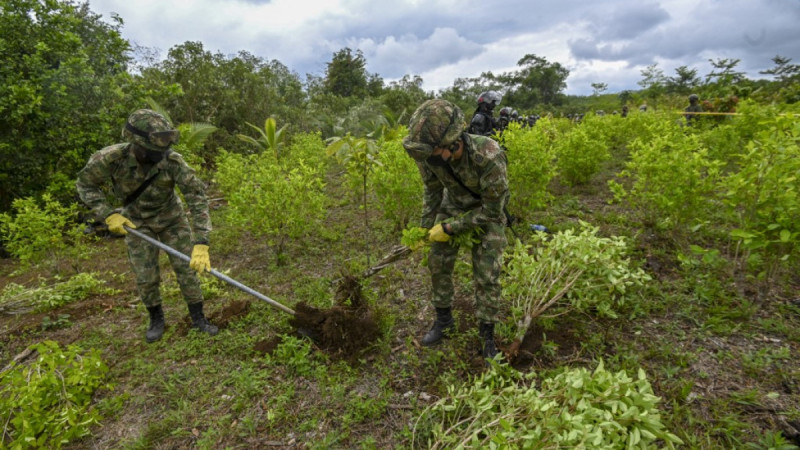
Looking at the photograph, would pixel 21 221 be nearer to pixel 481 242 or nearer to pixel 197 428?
pixel 197 428

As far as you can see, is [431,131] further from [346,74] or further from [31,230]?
[346,74]

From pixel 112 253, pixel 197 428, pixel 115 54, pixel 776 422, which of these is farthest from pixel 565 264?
pixel 115 54

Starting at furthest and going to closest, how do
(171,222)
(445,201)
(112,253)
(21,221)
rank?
1. (112,253)
2. (21,221)
3. (171,222)
4. (445,201)

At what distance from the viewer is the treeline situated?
263 inches

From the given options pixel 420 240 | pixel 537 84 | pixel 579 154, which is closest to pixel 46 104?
pixel 420 240

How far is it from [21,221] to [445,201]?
18.7ft

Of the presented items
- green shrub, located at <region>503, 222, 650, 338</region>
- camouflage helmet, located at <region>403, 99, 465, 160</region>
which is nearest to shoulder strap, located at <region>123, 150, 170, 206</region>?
camouflage helmet, located at <region>403, 99, 465, 160</region>

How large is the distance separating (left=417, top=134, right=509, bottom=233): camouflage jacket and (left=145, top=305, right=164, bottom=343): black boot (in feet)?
10.6

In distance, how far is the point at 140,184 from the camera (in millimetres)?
3504

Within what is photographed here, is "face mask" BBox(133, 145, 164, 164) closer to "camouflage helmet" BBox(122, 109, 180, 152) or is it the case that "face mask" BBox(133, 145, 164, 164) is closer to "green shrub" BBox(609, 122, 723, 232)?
"camouflage helmet" BBox(122, 109, 180, 152)

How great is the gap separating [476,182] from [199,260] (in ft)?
8.46

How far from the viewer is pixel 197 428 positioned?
8.96 feet

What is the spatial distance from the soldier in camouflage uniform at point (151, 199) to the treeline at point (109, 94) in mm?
4643

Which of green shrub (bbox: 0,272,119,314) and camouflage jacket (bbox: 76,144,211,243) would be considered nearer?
camouflage jacket (bbox: 76,144,211,243)
